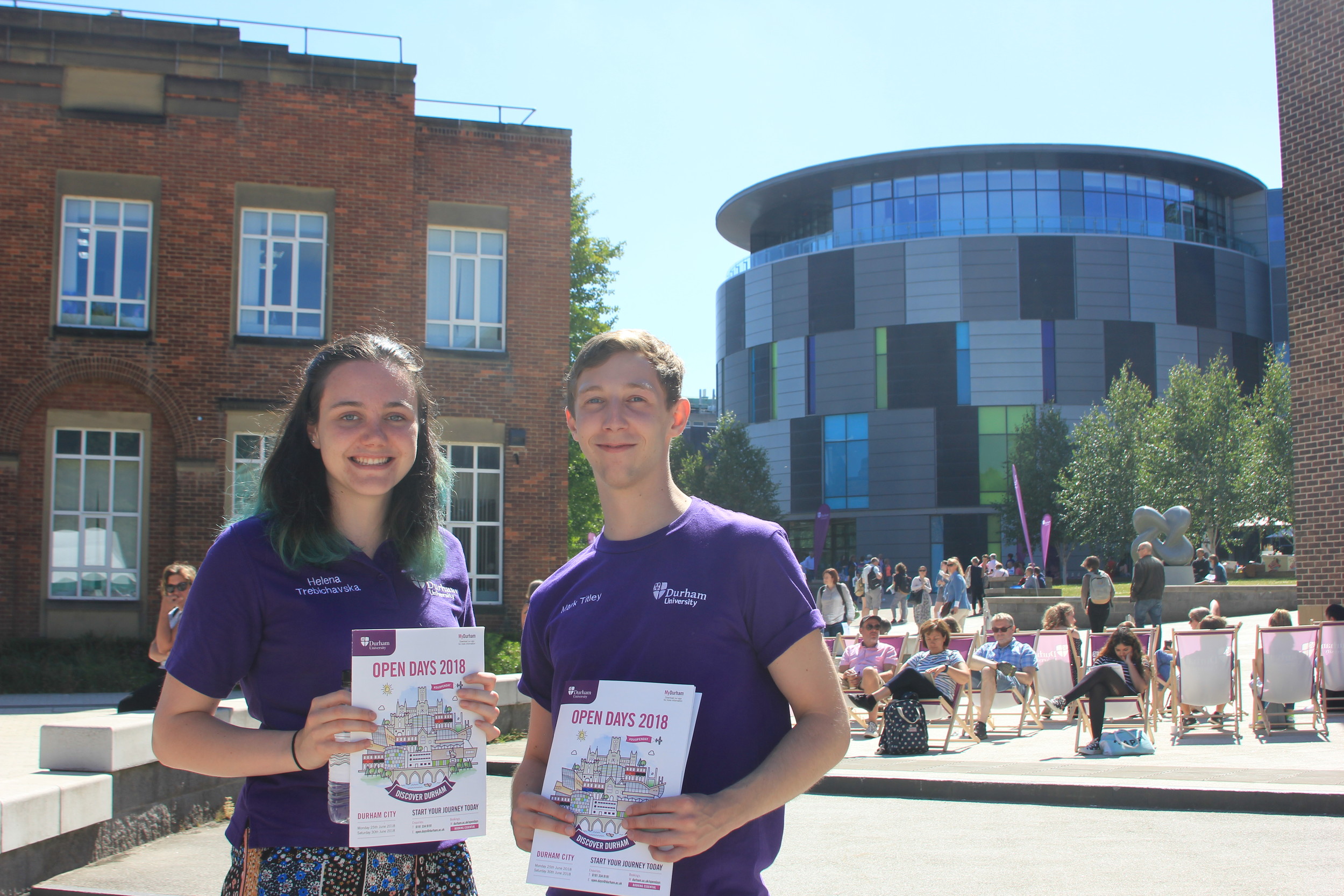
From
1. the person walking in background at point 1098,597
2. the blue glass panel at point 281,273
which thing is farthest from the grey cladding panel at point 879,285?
the blue glass panel at point 281,273

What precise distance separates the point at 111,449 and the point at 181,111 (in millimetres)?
6131

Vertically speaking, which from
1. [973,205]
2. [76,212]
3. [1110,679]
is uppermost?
[973,205]

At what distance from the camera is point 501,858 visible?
7262 millimetres

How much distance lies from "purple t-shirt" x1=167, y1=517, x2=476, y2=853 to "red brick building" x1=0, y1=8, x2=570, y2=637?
18.5 m

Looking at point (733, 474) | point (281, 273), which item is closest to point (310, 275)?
point (281, 273)

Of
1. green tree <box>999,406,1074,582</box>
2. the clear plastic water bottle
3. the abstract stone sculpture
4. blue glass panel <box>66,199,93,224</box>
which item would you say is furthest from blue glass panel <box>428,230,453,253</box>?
green tree <box>999,406,1074,582</box>

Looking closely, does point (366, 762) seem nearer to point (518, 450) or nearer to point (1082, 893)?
point (1082, 893)

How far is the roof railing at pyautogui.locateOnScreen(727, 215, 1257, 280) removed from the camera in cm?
6166

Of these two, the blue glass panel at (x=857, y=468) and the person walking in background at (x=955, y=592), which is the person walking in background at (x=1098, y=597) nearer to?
the person walking in background at (x=955, y=592)

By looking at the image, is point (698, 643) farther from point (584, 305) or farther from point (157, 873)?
point (584, 305)

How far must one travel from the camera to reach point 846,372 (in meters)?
64.0

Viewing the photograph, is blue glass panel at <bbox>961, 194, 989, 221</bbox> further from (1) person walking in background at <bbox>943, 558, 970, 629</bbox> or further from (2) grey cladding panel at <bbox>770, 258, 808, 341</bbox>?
(1) person walking in background at <bbox>943, 558, 970, 629</bbox>

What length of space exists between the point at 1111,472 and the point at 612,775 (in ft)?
169

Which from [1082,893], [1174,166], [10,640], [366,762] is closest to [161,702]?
[366,762]
